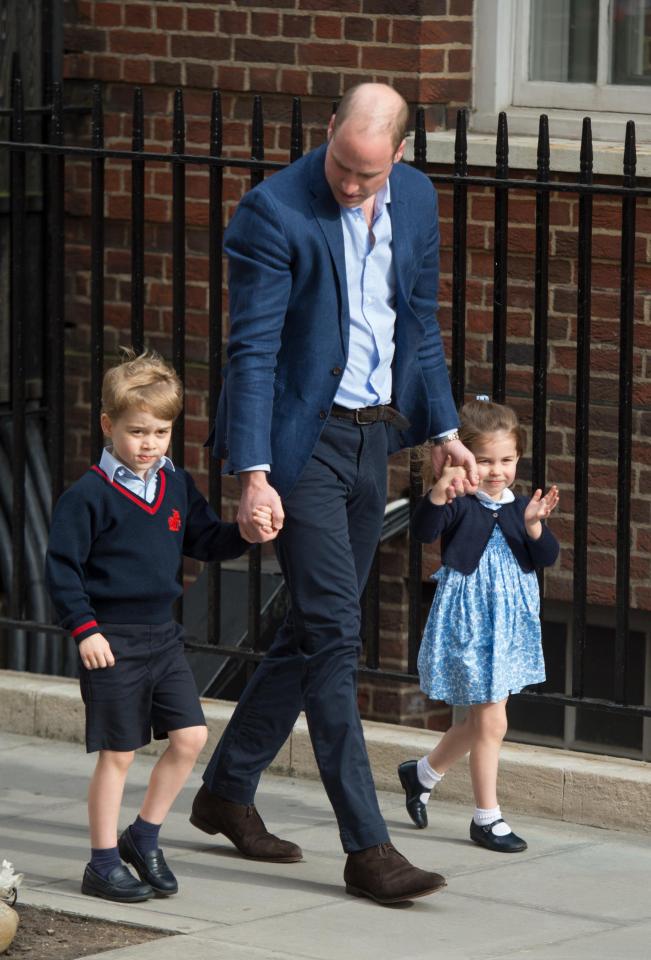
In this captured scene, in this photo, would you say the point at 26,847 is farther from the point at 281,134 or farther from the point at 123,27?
the point at 123,27

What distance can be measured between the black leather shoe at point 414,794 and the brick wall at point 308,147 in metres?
1.77

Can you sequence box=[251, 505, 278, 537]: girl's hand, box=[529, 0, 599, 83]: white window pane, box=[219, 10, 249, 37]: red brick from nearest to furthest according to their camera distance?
box=[251, 505, 278, 537]: girl's hand
box=[529, 0, 599, 83]: white window pane
box=[219, 10, 249, 37]: red brick

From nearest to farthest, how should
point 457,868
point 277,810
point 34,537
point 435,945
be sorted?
1. point 435,945
2. point 457,868
3. point 277,810
4. point 34,537

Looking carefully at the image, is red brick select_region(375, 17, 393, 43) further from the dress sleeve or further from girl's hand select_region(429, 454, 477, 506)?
girl's hand select_region(429, 454, 477, 506)

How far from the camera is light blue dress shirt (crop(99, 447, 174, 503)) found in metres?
4.84

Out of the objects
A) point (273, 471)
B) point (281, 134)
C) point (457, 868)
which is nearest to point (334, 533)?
point (273, 471)

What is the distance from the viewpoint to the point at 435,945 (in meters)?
4.55

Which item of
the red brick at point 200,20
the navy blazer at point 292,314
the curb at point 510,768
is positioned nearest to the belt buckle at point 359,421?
the navy blazer at point 292,314

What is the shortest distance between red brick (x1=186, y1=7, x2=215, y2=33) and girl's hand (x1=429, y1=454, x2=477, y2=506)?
11.0ft

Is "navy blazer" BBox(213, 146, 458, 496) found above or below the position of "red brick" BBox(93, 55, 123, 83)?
below

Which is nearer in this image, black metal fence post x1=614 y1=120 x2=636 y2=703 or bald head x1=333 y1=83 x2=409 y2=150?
bald head x1=333 y1=83 x2=409 y2=150

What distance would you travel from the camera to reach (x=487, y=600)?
5.39m

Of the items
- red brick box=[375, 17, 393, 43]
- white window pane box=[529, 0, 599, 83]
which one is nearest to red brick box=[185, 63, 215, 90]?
red brick box=[375, 17, 393, 43]

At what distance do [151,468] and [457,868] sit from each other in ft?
4.42
